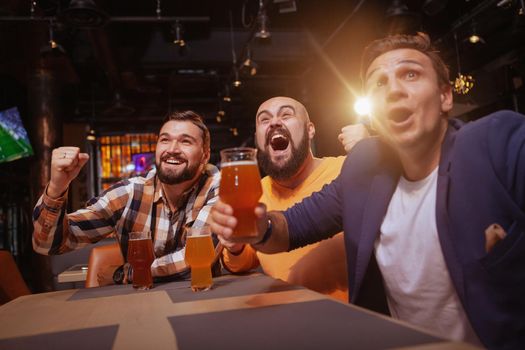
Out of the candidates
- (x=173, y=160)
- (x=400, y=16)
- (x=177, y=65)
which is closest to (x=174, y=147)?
(x=173, y=160)

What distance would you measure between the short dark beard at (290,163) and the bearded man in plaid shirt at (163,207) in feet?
1.11

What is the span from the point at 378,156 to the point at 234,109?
972cm

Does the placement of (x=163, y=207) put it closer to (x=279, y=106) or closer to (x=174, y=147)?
(x=174, y=147)

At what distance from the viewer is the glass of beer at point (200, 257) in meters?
1.50

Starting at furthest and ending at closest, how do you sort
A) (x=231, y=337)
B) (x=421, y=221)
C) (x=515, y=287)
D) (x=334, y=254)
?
1. (x=334, y=254)
2. (x=421, y=221)
3. (x=515, y=287)
4. (x=231, y=337)

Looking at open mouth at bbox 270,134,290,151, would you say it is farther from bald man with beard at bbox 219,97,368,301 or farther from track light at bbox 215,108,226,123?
track light at bbox 215,108,226,123

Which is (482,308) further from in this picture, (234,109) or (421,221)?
(234,109)

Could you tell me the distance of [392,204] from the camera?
1552 millimetres

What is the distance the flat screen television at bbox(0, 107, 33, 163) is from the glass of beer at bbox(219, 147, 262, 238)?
262 inches

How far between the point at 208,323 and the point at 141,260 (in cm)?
76

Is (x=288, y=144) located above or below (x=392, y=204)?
above

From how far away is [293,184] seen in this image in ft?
8.01

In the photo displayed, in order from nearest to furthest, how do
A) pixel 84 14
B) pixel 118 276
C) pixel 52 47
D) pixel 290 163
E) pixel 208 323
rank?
pixel 208 323, pixel 118 276, pixel 290 163, pixel 84 14, pixel 52 47

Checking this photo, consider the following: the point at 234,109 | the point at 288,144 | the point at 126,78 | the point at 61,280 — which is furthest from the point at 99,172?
the point at 288,144
